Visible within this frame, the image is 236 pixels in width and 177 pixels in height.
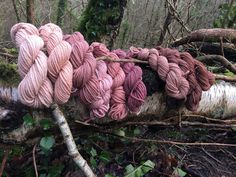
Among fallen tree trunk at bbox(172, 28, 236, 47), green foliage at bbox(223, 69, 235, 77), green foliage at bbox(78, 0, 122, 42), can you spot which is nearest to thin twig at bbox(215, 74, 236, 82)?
green foliage at bbox(223, 69, 235, 77)

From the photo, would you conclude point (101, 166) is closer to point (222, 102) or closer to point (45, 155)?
point (45, 155)

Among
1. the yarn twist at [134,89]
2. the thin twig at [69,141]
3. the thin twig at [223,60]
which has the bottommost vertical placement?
the thin twig at [69,141]

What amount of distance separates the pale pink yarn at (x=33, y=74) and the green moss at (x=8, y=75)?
19 cm

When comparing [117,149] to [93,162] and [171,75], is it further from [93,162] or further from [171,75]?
[171,75]

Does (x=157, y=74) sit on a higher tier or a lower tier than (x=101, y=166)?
higher

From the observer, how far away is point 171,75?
167cm

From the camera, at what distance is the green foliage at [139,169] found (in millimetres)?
1854

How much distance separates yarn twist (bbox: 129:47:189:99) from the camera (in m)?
1.67

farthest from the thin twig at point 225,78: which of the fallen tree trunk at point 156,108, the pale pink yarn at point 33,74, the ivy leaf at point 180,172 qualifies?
the pale pink yarn at point 33,74

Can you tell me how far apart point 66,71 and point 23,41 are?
0.65 feet

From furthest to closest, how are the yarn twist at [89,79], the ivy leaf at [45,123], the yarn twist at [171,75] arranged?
the yarn twist at [171,75], the ivy leaf at [45,123], the yarn twist at [89,79]

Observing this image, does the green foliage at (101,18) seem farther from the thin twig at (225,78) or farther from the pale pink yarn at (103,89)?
the pale pink yarn at (103,89)

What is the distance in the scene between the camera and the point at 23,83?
4.24ft

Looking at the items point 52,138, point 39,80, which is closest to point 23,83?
point 39,80
